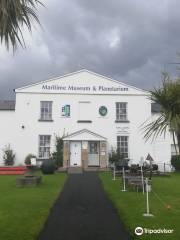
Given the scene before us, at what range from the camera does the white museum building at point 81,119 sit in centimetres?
3186

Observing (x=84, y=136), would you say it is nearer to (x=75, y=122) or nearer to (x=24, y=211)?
(x=75, y=122)

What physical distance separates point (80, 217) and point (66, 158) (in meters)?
21.0

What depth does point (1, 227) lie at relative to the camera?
28.5ft

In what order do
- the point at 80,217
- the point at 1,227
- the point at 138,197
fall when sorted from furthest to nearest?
the point at 138,197, the point at 80,217, the point at 1,227

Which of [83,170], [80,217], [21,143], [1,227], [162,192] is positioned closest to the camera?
[1,227]

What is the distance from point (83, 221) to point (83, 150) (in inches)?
857

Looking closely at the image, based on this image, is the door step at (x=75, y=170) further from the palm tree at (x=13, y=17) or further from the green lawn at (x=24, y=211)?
the palm tree at (x=13, y=17)

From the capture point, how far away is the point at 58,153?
31297 mm

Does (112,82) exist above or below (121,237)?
above

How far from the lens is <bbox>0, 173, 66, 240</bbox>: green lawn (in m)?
8.13

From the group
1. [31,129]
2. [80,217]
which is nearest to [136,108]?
[31,129]

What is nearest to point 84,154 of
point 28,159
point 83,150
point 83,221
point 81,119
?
point 83,150

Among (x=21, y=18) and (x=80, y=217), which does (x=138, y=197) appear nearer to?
(x=80, y=217)

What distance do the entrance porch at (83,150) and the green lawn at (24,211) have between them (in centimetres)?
1439
